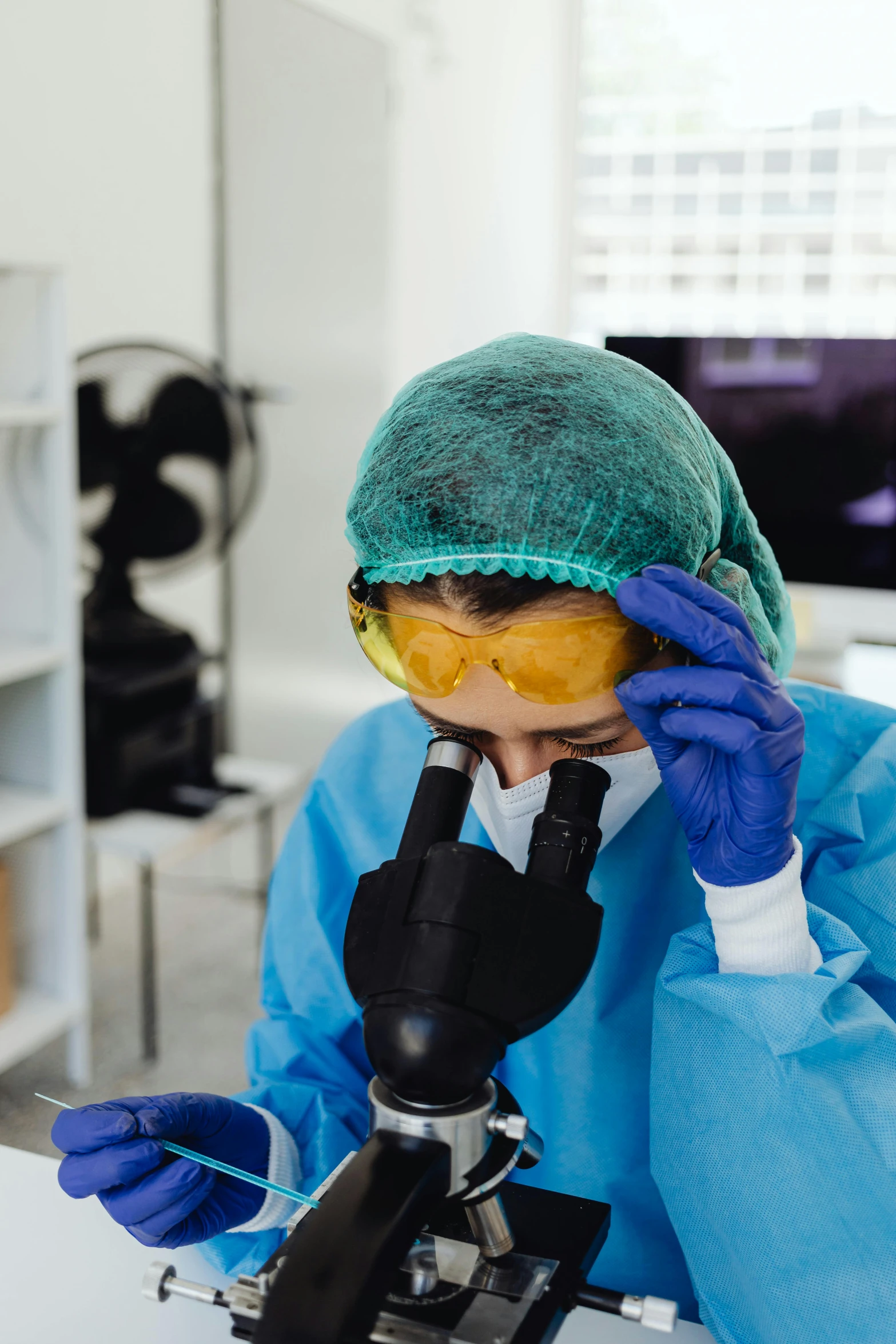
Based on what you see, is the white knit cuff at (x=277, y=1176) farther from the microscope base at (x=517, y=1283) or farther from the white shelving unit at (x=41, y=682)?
the white shelving unit at (x=41, y=682)

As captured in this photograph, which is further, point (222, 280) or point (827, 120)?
point (827, 120)

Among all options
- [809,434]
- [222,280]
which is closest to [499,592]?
[809,434]

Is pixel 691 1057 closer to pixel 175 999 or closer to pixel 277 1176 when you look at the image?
Result: pixel 277 1176

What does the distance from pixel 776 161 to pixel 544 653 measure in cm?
466

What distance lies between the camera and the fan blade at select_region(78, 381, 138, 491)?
2.33 metres

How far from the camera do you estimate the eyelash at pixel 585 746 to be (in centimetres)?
81

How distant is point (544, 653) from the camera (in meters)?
0.74

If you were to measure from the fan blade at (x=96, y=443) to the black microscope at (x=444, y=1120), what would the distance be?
182cm

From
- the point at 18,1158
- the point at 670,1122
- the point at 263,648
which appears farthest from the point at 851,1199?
the point at 263,648

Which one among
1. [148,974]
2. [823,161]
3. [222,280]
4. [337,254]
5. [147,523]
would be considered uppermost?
[823,161]

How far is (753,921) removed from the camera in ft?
2.39

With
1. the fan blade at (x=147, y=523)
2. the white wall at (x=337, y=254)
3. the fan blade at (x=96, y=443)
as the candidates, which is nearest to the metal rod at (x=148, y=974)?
the fan blade at (x=147, y=523)

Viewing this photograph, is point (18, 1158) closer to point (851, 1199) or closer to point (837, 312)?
point (851, 1199)

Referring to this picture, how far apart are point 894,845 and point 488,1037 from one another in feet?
1.49
